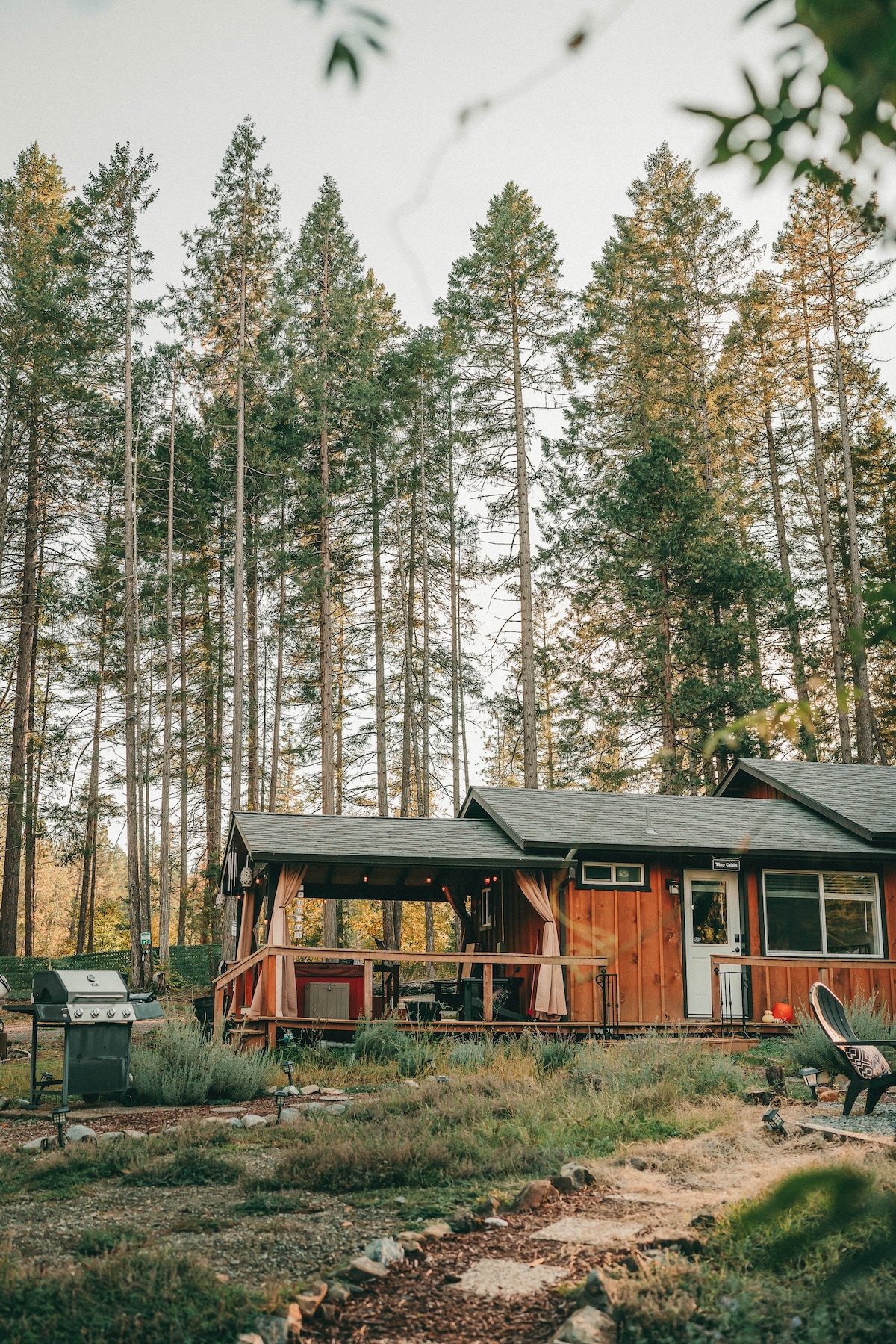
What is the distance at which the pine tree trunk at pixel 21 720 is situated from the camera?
26.3 meters

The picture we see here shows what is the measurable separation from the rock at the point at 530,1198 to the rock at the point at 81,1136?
10.4ft

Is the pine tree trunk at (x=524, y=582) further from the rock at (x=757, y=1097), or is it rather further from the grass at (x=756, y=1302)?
the grass at (x=756, y=1302)

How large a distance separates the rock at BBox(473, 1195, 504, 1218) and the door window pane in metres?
10.6

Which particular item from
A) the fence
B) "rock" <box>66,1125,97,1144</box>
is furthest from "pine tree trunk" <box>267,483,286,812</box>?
"rock" <box>66,1125,97,1144</box>

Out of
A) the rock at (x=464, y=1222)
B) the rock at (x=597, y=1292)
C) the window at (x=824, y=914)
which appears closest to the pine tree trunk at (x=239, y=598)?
the window at (x=824, y=914)

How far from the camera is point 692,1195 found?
18.9 feet

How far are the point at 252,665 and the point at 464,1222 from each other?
27116 millimetres

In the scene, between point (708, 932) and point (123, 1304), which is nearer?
point (123, 1304)

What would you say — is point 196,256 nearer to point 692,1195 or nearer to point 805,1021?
point 805,1021

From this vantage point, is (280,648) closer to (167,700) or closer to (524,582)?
(167,700)

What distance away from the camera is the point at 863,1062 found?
27.7 ft

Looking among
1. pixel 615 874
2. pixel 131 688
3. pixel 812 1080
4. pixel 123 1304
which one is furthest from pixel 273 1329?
pixel 131 688

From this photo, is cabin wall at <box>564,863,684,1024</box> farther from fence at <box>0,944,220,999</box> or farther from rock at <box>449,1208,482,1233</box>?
fence at <box>0,944,220,999</box>

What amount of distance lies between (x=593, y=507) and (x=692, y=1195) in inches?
897
